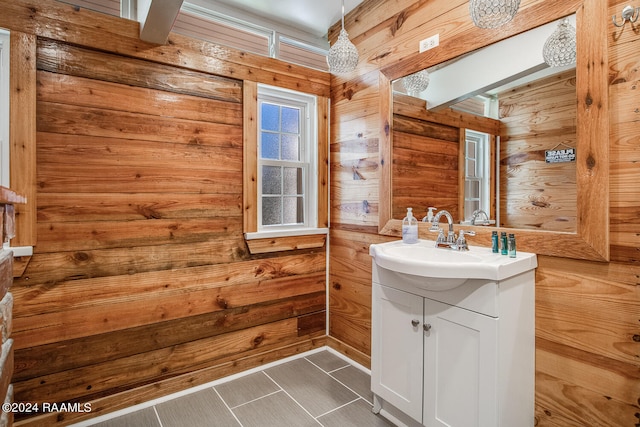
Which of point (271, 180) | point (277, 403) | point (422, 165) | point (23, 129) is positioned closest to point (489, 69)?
point (422, 165)

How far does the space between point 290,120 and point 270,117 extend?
0.18m

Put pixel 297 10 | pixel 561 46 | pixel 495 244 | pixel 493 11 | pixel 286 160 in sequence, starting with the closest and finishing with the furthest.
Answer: pixel 493 11 < pixel 561 46 < pixel 495 244 < pixel 297 10 < pixel 286 160

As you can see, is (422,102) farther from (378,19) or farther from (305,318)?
(305,318)

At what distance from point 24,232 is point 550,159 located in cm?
265

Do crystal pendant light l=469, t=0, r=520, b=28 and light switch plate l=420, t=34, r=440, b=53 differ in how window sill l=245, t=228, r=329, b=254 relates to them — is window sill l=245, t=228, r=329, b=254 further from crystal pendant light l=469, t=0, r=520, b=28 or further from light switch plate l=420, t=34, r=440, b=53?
crystal pendant light l=469, t=0, r=520, b=28

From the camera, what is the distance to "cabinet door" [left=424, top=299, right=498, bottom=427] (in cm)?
144

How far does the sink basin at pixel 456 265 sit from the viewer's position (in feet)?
4.68

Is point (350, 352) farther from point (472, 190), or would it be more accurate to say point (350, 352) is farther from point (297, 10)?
point (297, 10)

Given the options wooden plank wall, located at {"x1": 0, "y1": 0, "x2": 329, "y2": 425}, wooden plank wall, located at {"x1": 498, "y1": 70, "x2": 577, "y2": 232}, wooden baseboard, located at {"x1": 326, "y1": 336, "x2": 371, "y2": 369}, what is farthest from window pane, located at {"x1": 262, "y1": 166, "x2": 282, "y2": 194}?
wooden plank wall, located at {"x1": 498, "y1": 70, "x2": 577, "y2": 232}

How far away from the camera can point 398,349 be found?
73.0 inches

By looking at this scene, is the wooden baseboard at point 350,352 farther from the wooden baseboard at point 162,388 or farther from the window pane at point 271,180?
the window pane at point 271,180

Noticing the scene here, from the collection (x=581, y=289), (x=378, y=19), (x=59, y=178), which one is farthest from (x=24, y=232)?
(x=581, y=289)

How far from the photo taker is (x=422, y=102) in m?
2.22

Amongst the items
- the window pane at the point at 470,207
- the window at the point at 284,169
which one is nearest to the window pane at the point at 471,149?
the window pane at the point at 470,207
